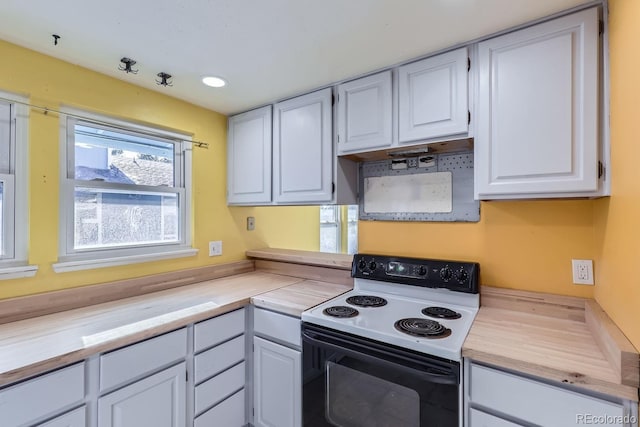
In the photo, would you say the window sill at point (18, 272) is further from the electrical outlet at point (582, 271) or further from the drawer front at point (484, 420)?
the electrical outlet at point (582, 271)

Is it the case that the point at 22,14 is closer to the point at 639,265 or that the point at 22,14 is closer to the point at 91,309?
the point at 91,309

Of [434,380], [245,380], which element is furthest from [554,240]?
[245,380]

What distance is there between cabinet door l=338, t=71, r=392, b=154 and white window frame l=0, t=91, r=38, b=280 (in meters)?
1.64

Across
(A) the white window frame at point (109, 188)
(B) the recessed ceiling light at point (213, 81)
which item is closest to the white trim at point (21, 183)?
(A) the white window frame at point (109, 188)

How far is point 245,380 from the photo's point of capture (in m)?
1.82

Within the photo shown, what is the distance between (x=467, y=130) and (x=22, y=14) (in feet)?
6.48

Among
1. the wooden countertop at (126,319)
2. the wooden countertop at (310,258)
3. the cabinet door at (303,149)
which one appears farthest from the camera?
the wooden countertop at (310,258)

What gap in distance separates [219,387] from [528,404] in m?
1.46

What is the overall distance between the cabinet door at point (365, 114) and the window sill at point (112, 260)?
4.41 feet

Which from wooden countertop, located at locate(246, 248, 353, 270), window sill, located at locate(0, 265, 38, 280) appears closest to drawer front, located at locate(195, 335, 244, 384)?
wooden countertop, located at locate(246, 248, 353, 270)

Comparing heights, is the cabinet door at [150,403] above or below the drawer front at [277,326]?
below

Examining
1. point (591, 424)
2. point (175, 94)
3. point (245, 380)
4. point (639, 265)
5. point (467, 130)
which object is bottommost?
point (245, 380)

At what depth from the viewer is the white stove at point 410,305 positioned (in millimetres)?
1244

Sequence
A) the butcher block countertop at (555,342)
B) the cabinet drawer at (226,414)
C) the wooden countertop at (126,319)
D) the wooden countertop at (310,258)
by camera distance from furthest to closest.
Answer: the wooden countertop at (310,258) → the cabinet drawer at (226,414) → the wooden countertop at (126,319) → the butcher block countertop at (555,342)
